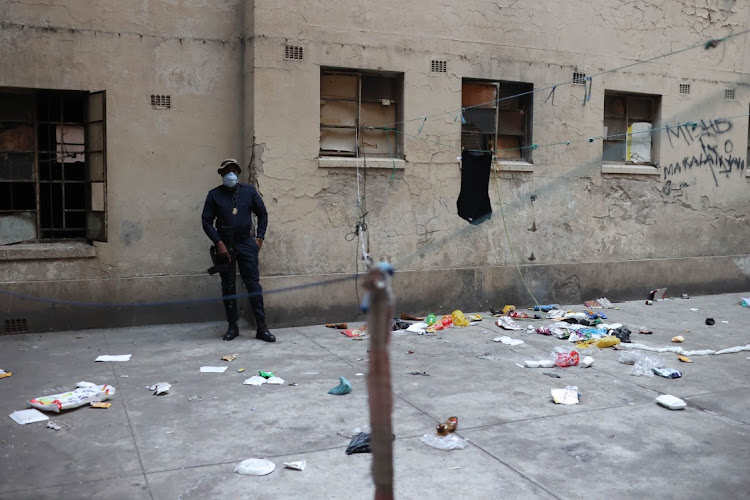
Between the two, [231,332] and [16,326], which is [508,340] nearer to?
[231,332]

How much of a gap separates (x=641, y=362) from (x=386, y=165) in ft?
13.5

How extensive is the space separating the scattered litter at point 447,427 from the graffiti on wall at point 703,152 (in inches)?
298

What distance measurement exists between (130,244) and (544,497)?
20.4ft

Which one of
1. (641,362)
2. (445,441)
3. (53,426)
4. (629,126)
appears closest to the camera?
(445,441)

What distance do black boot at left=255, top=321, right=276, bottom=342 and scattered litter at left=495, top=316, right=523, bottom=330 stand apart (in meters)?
3.03

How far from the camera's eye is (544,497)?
402cm

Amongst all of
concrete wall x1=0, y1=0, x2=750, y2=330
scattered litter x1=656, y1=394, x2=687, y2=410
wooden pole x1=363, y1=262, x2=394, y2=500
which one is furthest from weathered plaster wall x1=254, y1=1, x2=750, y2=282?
wooden pole x1=363, y1=262, x2=394, y2=500

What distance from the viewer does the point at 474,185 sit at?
383 inches

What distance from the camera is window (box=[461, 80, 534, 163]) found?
9867mm

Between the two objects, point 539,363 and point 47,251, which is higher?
point 47,251

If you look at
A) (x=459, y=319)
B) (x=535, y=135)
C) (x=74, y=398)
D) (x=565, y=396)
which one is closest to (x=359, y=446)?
(x=565, y=396)

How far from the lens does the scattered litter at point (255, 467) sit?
14.0ft

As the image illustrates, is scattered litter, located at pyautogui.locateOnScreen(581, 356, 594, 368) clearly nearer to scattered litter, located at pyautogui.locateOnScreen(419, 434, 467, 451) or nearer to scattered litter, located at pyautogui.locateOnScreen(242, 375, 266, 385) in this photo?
scattered litter, located at pyautogui.locateOnScreen(419, 434, 467, 451)

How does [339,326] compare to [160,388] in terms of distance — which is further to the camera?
[339,326]
